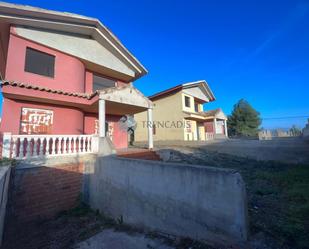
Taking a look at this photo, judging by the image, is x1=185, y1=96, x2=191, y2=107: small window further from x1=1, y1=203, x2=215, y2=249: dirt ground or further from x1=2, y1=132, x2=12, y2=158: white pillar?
x1=2, y1=132, x2=12, y2=158: white pillar

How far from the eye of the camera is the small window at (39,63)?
7.46 metres

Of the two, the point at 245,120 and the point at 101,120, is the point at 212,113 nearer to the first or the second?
the point at 245,120

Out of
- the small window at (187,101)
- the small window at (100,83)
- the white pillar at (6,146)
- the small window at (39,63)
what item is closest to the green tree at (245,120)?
the small window at (187,101)

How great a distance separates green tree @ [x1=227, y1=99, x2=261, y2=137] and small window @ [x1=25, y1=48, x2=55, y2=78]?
29.2m

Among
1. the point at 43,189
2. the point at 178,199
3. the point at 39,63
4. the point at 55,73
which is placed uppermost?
the point at 39,63

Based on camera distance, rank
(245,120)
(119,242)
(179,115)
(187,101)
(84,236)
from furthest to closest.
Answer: (245,120)
(187,101)
(179,115)
(84,236)
(119,242)

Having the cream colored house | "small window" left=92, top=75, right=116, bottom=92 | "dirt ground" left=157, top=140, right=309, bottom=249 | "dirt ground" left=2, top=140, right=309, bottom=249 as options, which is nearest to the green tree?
the cream colored house

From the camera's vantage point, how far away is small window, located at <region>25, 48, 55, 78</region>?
24.5ft

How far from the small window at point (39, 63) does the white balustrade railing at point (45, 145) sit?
366cm

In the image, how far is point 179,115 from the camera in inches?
666

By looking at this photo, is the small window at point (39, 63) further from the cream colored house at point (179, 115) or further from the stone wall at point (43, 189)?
the cream colored house at point (179, 115)

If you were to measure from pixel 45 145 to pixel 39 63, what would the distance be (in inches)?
→ 169

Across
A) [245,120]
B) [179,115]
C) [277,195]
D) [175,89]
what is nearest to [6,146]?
[277,195]

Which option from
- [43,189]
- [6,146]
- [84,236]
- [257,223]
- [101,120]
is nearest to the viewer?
[257,223]
